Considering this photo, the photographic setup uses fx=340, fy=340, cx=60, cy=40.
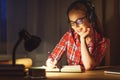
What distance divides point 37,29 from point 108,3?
495 millimetres

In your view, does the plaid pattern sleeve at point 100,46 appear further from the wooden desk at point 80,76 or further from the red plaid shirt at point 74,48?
the wooden desk at point 80,76

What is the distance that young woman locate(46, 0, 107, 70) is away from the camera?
2121 mm

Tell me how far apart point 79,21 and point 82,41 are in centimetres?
13

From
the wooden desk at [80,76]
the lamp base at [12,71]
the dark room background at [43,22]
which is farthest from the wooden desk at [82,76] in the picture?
the dark room background at [43,22]

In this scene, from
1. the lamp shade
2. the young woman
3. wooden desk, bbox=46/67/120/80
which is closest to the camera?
wooden desk, bbox=46/67/120/80

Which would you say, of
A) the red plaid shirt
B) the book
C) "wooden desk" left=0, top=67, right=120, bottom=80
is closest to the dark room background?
the red plaid shirt

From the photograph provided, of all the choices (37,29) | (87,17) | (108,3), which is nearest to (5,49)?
(37,29)

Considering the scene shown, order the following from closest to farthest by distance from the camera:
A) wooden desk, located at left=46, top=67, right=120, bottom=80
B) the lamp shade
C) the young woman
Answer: wooden desk, located at left=46, top=67, right=120, bottom=80 → the lamp shade → the young woman

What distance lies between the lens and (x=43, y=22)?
220cm

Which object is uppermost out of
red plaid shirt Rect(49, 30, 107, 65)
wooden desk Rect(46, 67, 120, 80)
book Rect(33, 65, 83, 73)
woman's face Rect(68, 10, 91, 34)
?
woman's face Rect(68, 10, 91, 34)

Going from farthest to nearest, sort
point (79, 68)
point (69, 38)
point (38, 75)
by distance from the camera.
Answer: point (69, 38), point (79, 68), point (38, 75)

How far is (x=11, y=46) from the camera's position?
2.16 meters

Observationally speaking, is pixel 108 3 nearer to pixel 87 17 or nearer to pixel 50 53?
pixel 87 17

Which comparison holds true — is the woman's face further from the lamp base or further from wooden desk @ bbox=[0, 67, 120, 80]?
the lamp base
